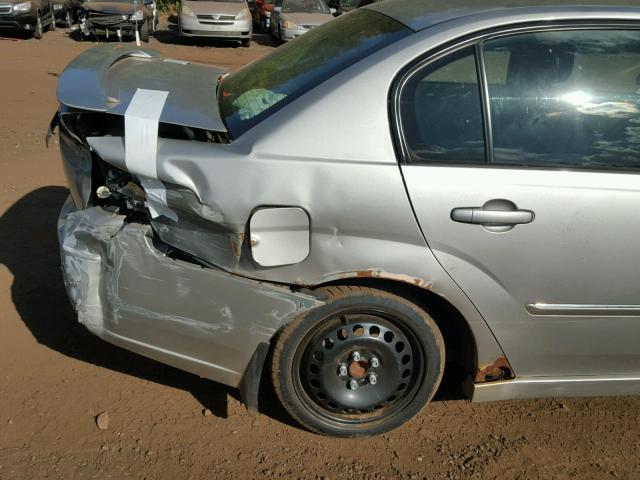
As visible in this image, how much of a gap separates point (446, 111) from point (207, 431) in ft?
5.56

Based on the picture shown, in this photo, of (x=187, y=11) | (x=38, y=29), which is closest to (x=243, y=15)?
(x=187, y=11)

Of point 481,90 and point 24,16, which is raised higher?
point 481,90

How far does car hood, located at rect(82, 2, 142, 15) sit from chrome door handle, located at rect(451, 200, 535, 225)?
15614 millimetres

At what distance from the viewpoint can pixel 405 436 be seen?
312 cm

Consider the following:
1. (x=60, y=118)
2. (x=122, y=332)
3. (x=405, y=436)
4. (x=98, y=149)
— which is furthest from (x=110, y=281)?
(x=405, y=436)

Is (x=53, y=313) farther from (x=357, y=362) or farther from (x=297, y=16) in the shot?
(x=297, y=16)

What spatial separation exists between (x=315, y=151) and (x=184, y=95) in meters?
0.76

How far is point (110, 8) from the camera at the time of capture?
1636cm

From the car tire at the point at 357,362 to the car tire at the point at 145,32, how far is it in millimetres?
15949

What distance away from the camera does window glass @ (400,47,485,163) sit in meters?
2.65

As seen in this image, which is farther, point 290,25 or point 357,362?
point 290,25

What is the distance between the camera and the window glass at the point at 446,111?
2.65 meters

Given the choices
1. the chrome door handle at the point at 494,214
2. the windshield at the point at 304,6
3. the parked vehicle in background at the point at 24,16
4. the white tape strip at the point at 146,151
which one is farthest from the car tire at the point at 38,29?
the chrome door handle at the point at 494,214

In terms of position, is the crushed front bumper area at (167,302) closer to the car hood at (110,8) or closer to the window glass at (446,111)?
the window glass at (446,111)
